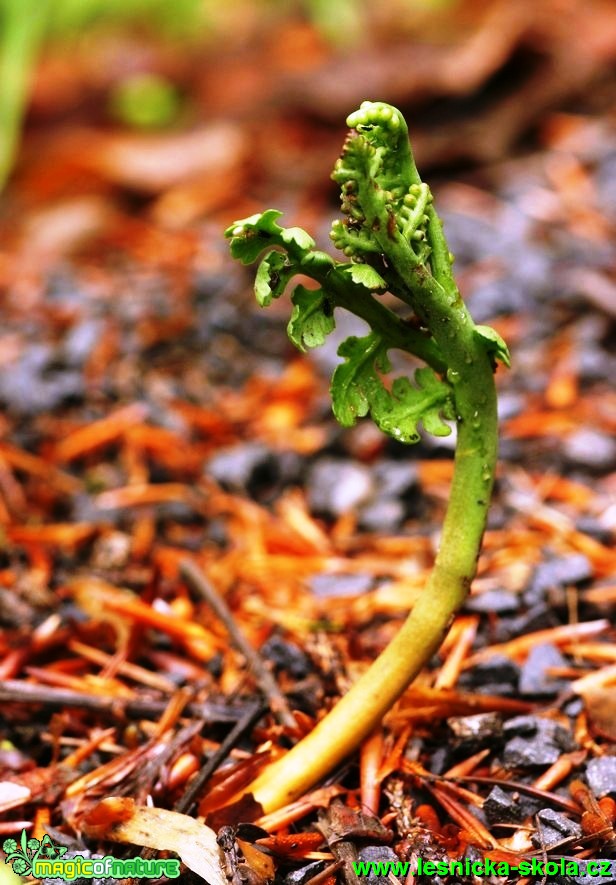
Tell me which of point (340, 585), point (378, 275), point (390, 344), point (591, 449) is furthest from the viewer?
point (591, 449)

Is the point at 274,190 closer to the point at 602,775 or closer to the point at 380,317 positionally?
the point at 380,317

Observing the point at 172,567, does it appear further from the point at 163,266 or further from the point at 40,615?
the point at 163,266

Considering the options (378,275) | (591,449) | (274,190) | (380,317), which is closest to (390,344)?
(380,317)

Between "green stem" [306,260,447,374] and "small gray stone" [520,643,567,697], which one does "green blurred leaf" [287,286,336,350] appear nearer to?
"green stem" [306,260,447,374]

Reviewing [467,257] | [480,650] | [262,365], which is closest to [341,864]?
[480,650]

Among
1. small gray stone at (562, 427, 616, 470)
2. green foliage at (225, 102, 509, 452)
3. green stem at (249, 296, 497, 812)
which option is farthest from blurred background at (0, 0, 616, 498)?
green foliage at (225, 102, 509, 452)

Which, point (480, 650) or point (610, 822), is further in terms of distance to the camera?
point (480, 650)
